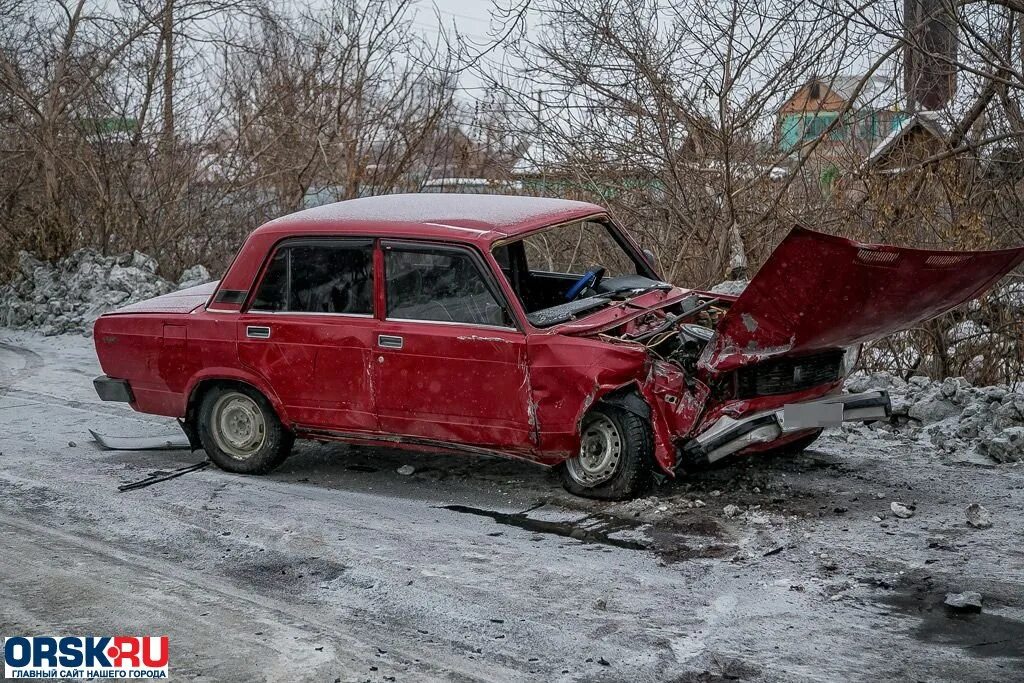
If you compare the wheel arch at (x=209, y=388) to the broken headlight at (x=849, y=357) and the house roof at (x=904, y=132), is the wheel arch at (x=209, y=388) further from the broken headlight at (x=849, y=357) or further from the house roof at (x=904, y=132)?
the house roof at (x=904, y=132)

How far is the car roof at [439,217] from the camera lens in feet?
21.3

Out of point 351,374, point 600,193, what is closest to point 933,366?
point 600,193

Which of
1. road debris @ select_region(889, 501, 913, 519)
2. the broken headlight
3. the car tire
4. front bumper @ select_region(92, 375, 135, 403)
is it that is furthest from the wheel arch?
road debris @ select_region(889, 501, 913, 519)

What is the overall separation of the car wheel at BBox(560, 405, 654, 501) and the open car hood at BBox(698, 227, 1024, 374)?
519 mm

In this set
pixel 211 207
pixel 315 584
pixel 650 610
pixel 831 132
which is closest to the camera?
pixel 650 610

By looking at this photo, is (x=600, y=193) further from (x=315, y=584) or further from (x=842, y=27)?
(x=315, y=584)

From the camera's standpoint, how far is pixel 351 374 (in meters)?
6.63

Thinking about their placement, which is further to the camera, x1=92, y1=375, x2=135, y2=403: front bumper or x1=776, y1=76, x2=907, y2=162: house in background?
x1=776, y1=76, x2=907, y2=162: house in background

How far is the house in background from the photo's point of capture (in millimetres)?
10469

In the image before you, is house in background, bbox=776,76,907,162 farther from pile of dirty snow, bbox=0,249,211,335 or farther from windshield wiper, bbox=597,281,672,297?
pile of dirty snow, bbox=0,249,211,335

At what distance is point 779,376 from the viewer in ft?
20.5

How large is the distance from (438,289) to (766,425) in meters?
1.94

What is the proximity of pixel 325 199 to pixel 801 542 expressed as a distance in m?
10.6

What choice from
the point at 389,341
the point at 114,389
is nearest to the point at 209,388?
the point at 114,389
